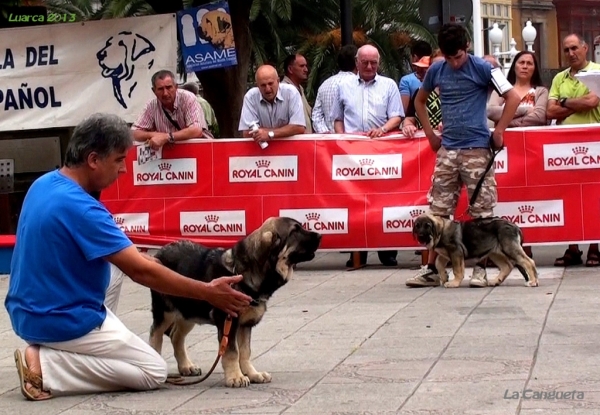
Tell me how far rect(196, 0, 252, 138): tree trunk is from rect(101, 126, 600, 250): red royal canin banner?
3903 millimetres

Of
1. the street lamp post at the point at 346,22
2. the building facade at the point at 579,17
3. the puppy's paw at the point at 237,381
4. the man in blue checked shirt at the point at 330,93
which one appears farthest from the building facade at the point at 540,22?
the puppy's paw at the point at 237,381

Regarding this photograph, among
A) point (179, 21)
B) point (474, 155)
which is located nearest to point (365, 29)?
point (179, 21)

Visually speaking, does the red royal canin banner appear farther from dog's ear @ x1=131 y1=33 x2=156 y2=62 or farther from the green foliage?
the green foliage

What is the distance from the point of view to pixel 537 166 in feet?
42.2

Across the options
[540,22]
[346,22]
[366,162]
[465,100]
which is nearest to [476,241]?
[465,100]

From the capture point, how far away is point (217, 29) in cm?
1463

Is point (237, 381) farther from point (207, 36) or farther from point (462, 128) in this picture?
point (207, 36)

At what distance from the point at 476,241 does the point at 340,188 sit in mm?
2240

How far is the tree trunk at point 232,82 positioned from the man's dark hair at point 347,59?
130 inches

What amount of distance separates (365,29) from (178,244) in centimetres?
3319

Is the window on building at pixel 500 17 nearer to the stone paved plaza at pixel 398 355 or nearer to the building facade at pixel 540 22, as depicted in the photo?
the building facade at pixel 540 22

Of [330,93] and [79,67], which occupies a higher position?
[79,67]

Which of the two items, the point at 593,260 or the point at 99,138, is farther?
the point at 593,260

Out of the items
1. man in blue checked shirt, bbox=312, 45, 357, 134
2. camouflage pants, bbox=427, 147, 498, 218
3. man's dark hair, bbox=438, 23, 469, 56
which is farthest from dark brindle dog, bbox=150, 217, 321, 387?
man in blue checked shirt, bbox=312, 45, 357, 134
